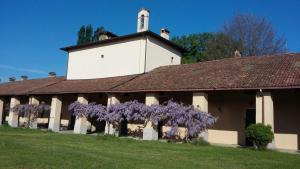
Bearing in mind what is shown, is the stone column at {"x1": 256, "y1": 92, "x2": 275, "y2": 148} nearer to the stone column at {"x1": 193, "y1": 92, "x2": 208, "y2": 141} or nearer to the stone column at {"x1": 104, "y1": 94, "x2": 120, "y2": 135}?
the stone column at {"x1": 193, "y1": 92, "x2": 208, "y2": 141}

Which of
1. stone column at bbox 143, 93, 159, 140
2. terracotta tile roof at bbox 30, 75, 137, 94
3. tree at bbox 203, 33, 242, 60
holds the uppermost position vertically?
tree at bbox 203, 33, 242, 60

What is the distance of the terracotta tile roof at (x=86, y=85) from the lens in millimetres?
23469

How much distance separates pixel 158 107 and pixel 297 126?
7.63 meters

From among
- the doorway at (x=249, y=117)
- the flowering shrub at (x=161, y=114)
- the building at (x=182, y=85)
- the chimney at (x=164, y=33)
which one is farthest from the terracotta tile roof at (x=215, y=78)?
the chimney at (x=164, y=33)

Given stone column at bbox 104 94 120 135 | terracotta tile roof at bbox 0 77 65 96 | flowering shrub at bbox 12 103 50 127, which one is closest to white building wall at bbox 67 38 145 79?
terracotta tile roof at bbox 0 77 65 96

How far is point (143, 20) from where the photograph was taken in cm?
2741

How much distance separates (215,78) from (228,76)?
0.74m

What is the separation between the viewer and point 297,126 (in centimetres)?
1688

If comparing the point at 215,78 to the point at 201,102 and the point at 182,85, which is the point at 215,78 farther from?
the point at 182,85

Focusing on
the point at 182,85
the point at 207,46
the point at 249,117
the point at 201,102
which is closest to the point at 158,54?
the point at 182,85

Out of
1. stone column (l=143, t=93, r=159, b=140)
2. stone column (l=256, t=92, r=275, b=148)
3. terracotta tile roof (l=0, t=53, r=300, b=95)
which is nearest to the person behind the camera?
stone column (l=256, t=92, r=275, b=148)

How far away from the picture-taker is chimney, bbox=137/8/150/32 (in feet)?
89.0

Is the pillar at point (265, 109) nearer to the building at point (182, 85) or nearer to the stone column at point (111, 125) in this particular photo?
the building at point (182, 85)

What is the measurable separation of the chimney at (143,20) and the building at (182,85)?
0.07 meters
